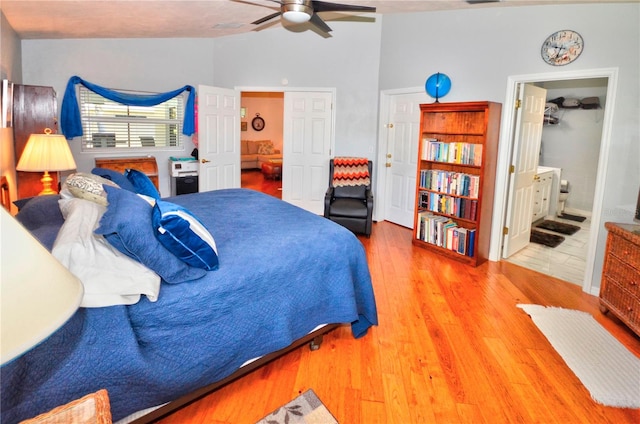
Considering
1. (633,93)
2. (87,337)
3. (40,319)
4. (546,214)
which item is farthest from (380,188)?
(40,319)

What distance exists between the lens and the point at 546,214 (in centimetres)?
605

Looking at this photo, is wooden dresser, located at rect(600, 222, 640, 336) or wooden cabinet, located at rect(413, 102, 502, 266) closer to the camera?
wooden dresser, located at rect(600, 222, 640, 336)

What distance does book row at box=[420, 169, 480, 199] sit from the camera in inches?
160

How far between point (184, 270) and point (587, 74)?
3.61 metres

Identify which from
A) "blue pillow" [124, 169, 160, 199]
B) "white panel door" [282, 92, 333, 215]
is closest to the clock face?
"white panel door" [282, 92, 333, 215]

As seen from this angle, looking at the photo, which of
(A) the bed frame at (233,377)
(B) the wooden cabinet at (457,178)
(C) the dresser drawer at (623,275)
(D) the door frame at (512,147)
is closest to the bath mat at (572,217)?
(D) the door frame at (512,147)

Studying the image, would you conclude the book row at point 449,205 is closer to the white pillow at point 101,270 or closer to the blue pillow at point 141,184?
the blue pillow at point 141,184

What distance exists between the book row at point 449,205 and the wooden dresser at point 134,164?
3855 mm

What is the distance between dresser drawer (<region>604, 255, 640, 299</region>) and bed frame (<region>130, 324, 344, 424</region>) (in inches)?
80.8

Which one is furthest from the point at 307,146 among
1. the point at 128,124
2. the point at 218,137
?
the point at 128,124

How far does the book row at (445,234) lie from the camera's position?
4.09 metres

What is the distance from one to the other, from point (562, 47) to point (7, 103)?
494cm

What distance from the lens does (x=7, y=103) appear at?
331 centimetres

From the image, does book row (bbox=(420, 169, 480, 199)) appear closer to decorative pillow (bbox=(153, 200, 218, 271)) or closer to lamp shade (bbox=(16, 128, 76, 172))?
decorative pillow (bbox=(153, 200, 218, 271))
